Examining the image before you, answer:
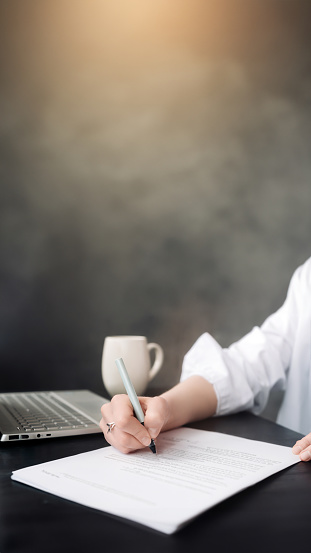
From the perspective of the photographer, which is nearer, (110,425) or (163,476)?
(163,476)

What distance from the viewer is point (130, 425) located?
1.82 ft

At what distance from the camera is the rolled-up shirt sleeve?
2.79 ft

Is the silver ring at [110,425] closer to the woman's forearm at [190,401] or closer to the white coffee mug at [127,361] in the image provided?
the woman's forearm at [190,401]

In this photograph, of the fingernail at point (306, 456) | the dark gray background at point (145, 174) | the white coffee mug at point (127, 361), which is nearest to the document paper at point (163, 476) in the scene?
the fingernail at point (306, 456)

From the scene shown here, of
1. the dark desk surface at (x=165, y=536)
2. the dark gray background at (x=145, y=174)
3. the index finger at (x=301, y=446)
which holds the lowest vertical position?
the dark desk surface at (x=165, y=536)

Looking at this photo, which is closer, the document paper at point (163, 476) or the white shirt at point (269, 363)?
the document paper at point (163, 476)

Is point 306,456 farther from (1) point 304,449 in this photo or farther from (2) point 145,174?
(2) point 145,174

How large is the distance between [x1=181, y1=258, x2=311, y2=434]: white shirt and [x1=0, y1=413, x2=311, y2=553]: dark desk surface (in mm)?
348

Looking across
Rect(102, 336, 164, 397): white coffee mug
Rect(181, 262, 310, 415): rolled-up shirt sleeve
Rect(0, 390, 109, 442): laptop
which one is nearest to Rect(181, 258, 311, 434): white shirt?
Rect(181, 262, 310, 415): rolled-up shirt sleeve

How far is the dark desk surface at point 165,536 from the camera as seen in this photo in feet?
1.17

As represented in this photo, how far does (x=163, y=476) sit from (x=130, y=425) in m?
0.09

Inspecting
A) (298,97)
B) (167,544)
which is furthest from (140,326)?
(167,544)

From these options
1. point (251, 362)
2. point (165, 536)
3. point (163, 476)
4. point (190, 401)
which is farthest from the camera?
point (251, 362)

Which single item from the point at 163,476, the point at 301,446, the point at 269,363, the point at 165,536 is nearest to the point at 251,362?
the point at 269,363
